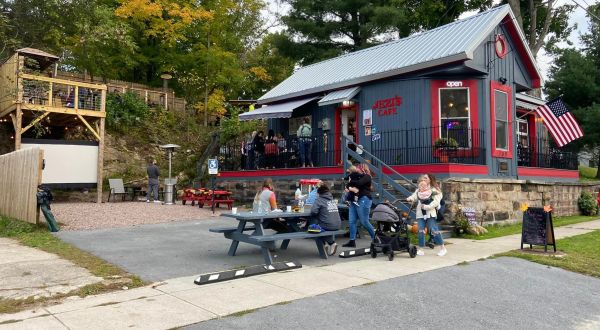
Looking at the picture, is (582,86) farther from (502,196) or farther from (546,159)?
(502,196)

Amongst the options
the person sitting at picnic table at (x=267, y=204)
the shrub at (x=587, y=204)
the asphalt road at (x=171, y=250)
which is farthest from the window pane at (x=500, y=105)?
the person sitting at picnic table at (x=267, y=204)

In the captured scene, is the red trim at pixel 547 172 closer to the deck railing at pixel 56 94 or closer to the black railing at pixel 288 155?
the black railing at pixel 288 155

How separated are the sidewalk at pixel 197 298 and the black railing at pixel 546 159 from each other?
957 centimetres

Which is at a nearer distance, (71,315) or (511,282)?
(71,315)

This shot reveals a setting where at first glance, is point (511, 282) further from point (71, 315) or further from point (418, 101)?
point (418, 101)

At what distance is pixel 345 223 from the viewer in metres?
10.8

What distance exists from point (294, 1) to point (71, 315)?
28496 millimetres

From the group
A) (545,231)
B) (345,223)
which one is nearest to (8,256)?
(345,223)

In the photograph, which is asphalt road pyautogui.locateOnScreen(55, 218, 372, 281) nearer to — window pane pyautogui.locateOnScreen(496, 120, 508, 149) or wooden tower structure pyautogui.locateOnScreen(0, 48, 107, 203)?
window pane pyautogui.locateOnScreen(496, 120, 508, 149)

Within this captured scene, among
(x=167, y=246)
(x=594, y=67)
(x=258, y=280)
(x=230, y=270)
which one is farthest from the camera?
(x=594, y=67)

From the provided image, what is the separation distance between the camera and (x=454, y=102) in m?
13.9

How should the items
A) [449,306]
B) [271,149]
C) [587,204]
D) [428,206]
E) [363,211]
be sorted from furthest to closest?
[271,149] → [587,204] → [363,211] → [428,206] → [449,306]

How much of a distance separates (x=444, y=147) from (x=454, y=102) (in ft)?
6.33

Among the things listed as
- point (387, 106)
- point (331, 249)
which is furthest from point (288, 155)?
point (331, 249)
